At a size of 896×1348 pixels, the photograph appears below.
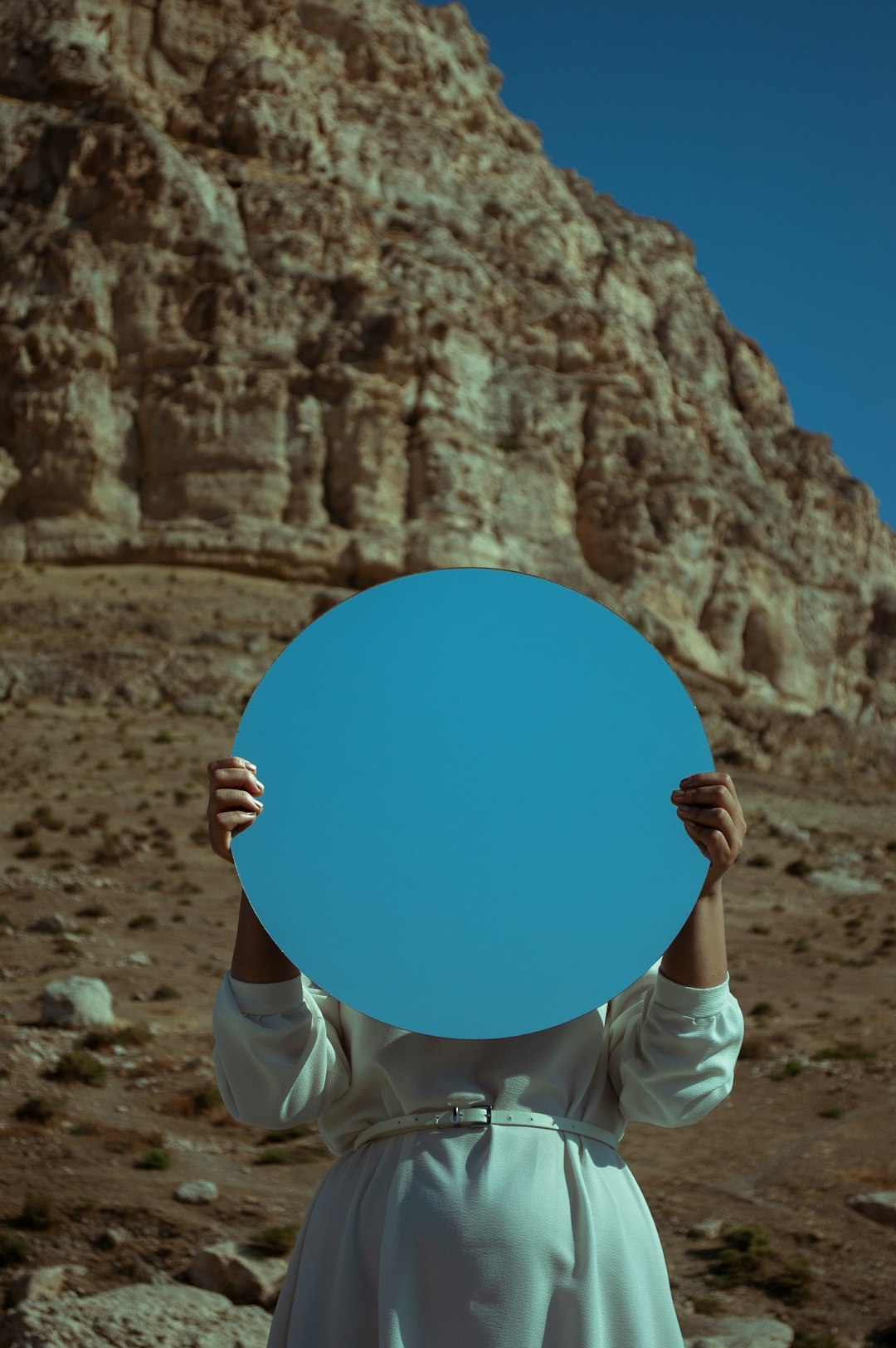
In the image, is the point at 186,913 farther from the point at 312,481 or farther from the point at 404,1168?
the point at 312,481

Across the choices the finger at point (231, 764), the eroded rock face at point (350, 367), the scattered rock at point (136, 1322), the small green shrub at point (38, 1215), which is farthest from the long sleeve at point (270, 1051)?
the eroded rock face at point (350, 367)

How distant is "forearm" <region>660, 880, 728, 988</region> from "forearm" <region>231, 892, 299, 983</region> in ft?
2.23

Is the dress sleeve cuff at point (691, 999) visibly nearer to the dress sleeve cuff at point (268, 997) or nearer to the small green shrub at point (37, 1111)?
the dress sleeve cuff at point (268, 997)

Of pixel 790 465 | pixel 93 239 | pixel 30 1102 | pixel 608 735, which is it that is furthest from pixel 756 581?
pixel 608 735

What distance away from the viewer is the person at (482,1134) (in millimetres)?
1955

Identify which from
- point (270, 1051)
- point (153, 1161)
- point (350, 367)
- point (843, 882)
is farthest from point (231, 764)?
point (350, 367)

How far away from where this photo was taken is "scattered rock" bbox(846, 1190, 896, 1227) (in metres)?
6.93

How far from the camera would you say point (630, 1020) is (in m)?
2.24

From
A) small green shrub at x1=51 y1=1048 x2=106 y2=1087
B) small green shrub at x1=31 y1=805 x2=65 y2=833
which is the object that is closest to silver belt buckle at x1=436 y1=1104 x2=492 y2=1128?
small green shrub at x1=51 y1=1048 x2=106 y2=1087

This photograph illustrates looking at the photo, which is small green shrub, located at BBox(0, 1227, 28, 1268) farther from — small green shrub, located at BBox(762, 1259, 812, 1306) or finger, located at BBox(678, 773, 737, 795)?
finger, located at BBox(678, 773, 737, 795)

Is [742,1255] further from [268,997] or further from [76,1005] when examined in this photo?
[76,1005]

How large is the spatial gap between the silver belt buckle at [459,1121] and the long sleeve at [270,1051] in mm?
244

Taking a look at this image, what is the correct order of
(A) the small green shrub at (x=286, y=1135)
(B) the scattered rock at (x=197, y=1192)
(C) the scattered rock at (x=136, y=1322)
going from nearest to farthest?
(C) the scattered rock at (x=136, y=1322) → (B) the scattered rock at (x=197, y=1192) → (A) the small green shrub at (x=286, y=1135)

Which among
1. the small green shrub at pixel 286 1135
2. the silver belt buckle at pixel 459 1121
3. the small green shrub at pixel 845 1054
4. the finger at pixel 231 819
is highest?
the finger at pixel 231 819
